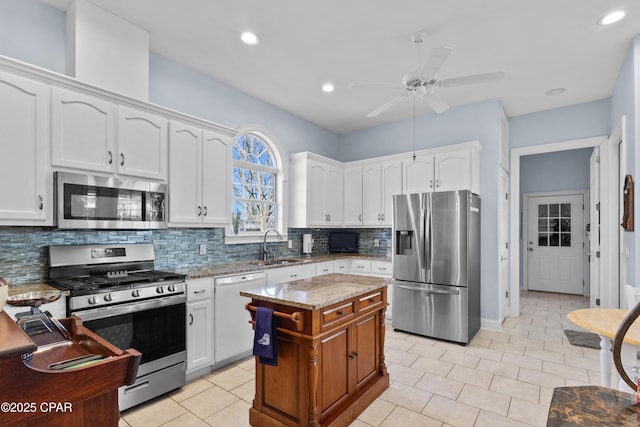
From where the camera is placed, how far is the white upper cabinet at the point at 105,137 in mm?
2312

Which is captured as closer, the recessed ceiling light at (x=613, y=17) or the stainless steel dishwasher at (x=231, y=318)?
the recessed ceiling light at (x=613, y=17)

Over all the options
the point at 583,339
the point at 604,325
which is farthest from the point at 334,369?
the point at 583,339

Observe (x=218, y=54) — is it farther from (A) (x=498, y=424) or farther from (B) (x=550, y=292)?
(B) (x=550, y=292)

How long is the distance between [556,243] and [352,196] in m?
4.60

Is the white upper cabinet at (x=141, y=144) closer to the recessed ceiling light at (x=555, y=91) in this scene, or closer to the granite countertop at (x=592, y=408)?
the granite countertop at (x=592, y=408)

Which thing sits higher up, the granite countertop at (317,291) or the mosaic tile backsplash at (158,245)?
the mosaic tile backsplash at (158,245)

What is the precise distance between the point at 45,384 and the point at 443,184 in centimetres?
433

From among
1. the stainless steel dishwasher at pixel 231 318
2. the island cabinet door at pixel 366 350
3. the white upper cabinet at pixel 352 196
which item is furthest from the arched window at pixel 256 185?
the island cabinet door at pixel 366 350

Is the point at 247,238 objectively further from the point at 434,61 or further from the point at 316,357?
the point at 434,61

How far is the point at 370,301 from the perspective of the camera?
2594 millimetres

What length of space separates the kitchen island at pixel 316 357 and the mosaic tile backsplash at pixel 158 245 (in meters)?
1.41

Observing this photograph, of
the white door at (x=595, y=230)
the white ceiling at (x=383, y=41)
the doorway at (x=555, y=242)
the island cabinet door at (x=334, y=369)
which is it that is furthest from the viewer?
the doorway at (x=555, y=242)

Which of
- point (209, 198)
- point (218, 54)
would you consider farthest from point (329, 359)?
point (218, 54)

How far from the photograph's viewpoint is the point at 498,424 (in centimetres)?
229
